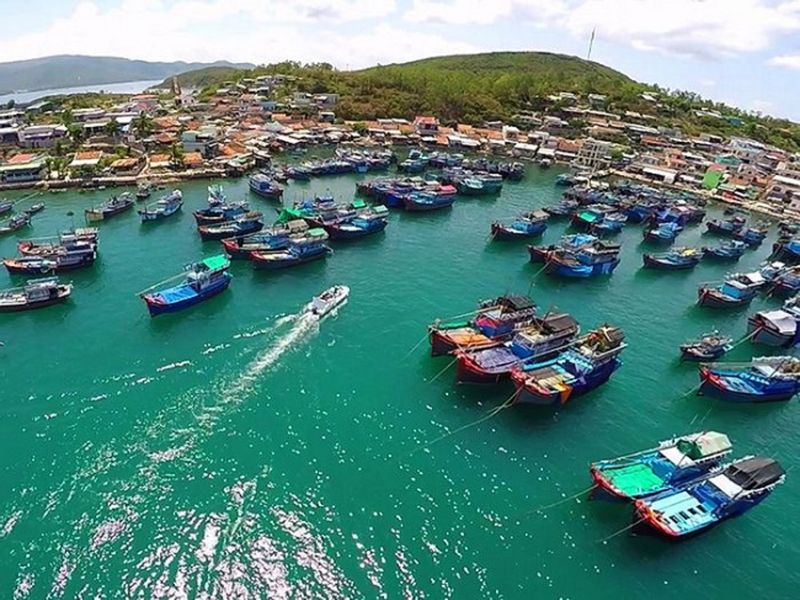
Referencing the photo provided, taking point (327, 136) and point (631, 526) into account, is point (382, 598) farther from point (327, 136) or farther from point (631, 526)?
point (327, 136)

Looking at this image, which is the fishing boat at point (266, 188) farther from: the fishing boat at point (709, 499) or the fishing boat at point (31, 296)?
the fishing boat at point (709, 499)

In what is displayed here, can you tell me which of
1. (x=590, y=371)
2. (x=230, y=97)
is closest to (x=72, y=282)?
(x=590, y=371)

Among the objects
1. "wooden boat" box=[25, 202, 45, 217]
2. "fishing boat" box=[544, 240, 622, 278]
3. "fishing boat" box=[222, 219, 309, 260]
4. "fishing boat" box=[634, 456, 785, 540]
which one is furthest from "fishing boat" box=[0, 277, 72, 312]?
"fishing boat" box=[544, 240, 622, 278]

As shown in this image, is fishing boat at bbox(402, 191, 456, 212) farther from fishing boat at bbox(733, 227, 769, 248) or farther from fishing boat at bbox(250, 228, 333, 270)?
fishing boat at bbox(733, 227, 769, 248)

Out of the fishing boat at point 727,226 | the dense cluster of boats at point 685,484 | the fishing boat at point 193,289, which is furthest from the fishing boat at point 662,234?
the fishing boat at point 193,289

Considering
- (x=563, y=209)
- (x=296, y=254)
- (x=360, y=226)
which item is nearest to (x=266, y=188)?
(x=360, y=226)

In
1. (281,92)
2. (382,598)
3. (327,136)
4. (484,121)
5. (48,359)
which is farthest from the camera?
(281,92)
